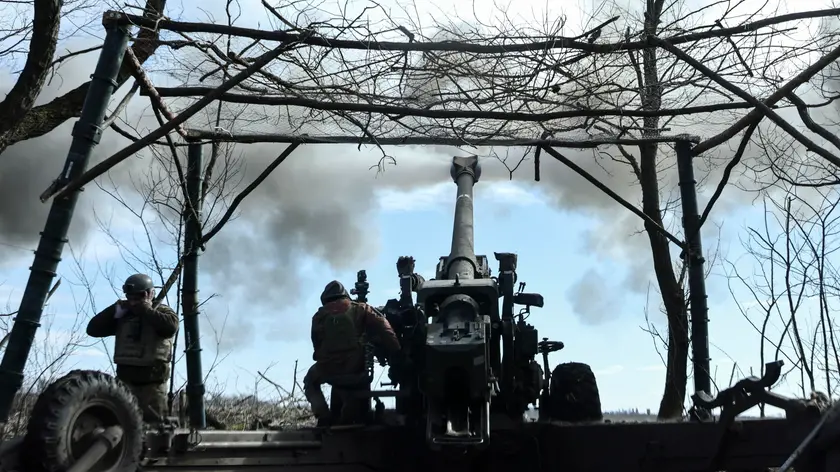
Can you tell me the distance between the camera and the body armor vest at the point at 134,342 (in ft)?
28.1

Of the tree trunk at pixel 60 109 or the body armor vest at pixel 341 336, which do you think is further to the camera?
the tree trunk at pixel 60 109

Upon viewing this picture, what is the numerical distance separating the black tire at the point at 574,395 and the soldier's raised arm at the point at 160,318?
3.68m

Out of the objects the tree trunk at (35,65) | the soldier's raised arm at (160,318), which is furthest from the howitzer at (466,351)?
the tree trunk at (35,65)

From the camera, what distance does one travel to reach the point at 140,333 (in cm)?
858

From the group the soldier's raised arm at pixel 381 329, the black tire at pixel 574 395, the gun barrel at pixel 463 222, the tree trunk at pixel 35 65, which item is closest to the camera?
the tree trunk at pixel 35 65

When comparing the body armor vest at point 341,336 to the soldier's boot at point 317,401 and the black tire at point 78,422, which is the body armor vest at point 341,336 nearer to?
the soldier's boot at point 317,401

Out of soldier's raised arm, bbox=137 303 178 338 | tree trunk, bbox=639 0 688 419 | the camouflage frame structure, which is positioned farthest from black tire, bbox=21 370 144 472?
tree trunk, bbox=639 0 688 419

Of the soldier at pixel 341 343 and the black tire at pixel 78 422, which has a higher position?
the soldier at pixel 341 343

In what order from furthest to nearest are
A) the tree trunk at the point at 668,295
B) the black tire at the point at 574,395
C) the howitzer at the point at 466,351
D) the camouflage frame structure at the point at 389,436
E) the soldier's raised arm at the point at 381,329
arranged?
1. the tree trunk at the point at 668,295
2. the black tire at the point at 574,395
3. the soldier's raised arm at the point at 381,329
4. the howitzer at the point at 466,351
5. the camouflage frame structure at the point at 389,436

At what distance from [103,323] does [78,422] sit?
2.82 m

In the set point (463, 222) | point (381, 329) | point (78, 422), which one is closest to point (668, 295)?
point (463, 222)

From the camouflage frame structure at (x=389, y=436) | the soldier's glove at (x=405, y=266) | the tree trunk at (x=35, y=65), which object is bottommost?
the camouflage frame structure at (x=389, y=436)

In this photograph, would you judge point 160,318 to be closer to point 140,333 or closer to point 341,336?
point 140,333

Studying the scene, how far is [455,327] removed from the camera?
8148 mm
